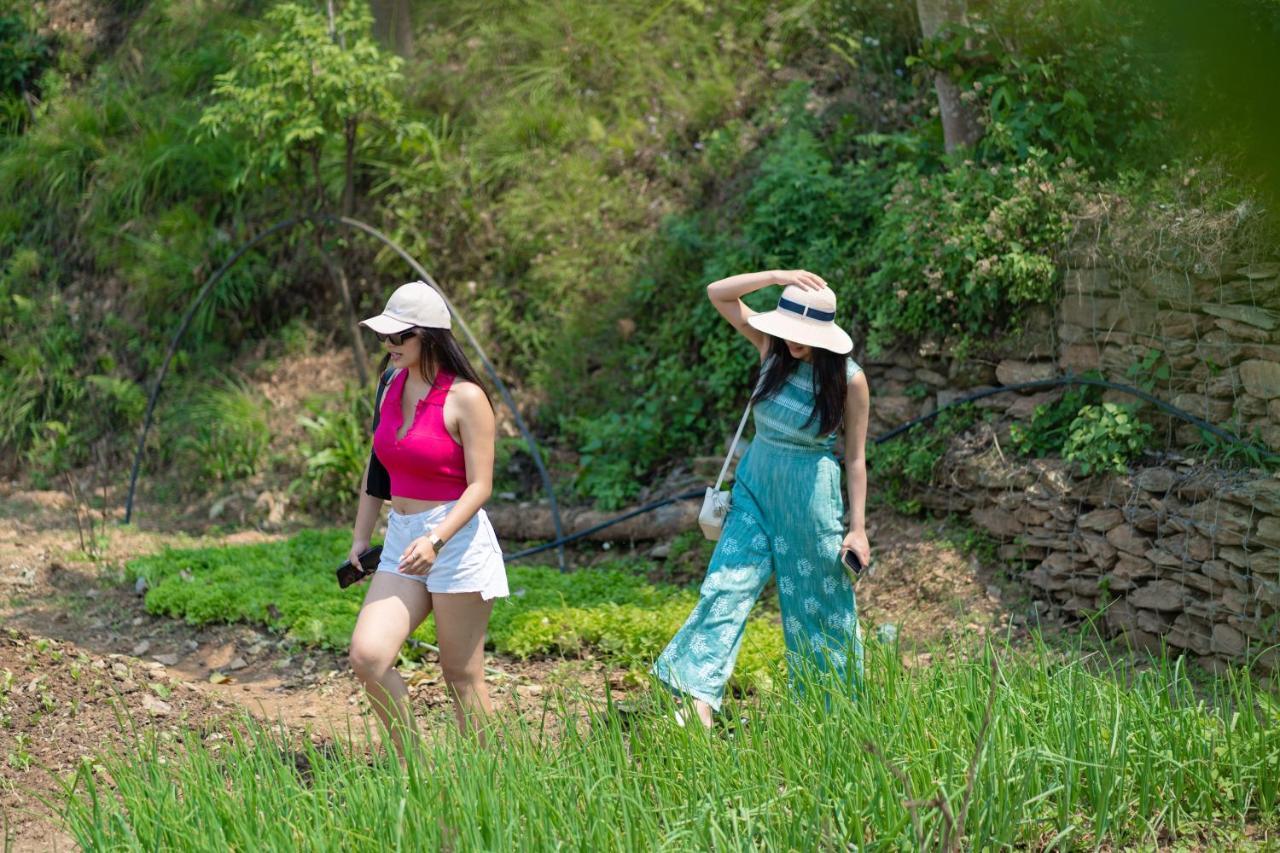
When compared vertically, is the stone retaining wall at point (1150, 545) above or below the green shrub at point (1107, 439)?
below

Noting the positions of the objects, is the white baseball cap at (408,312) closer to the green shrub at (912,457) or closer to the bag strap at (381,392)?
the bag strap at (381,392)

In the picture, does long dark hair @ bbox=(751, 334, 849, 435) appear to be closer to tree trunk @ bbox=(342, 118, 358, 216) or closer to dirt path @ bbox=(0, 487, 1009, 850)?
dirt path @ bbox=(0, 487, 1009, 850)

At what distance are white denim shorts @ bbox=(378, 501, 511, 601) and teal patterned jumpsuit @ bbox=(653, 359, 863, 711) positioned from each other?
708 millimetres

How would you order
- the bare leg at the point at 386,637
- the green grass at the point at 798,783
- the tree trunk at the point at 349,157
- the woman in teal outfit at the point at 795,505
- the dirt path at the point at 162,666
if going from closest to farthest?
1. the green grass at the point at 798,783
2. the bare leg at the point at 386,637
3. the woman in teal outfit at the point at 795,505
4. the dirt path at the point at 162,666
5. the tree trunk at the point at 349,157

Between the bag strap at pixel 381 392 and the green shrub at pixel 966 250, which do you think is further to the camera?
the green shrub at pixel 966 250

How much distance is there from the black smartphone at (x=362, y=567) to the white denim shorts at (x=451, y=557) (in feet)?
0.58

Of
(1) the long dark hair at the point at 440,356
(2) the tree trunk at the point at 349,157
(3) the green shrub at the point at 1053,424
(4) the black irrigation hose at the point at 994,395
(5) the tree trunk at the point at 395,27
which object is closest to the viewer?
(1) the long dark hair at the point at 440,356

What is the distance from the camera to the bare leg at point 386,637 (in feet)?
13.6

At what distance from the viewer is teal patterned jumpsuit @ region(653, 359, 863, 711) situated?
180 inches

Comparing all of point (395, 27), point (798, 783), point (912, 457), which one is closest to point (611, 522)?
point (912, 457)

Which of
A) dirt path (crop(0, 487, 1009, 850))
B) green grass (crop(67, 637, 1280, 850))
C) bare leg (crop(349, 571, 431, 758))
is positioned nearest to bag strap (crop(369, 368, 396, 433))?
bare leg (crop(349, 571, 431, 758))

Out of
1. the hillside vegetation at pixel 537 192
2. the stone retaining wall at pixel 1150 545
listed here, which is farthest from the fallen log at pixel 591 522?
the stone retaining wall at pixel 1150 545

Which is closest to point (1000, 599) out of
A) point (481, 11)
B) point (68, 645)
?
point (68, 645)

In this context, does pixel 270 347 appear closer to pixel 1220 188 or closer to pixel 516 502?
pixel 516 502
